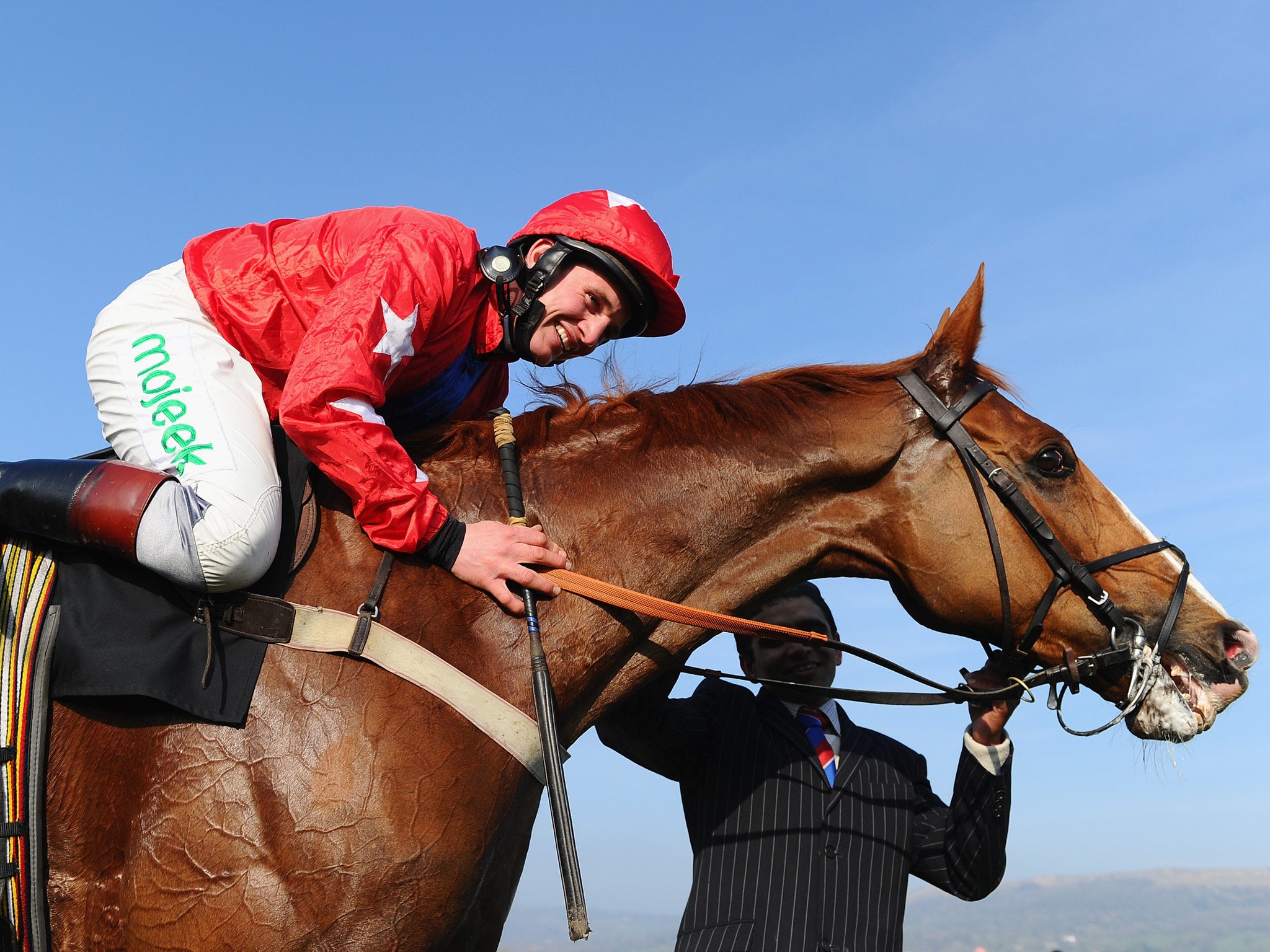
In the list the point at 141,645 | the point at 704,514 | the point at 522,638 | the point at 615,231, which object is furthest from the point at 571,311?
the point at 141,645

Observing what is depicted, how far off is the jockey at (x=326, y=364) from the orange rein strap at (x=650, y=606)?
55 millimetres

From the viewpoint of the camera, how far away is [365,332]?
8.56 feet

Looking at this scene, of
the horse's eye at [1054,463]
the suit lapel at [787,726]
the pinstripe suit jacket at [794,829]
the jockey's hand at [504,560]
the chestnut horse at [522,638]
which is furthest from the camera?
the suit lapel at [787,726]

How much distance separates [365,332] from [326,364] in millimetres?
140

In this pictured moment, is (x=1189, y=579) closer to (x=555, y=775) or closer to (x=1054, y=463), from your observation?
(x=1054, y=463)

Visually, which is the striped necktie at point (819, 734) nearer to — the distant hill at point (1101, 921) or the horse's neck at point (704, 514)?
the horse's neck at point (704, 514)

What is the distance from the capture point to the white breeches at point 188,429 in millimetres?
2381

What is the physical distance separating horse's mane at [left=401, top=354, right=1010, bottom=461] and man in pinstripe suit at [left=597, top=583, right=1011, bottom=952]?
0.99 meters

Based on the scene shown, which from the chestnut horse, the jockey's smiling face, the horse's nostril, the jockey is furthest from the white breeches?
the horse's nostril

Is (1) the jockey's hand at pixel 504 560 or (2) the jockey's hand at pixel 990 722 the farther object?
(2) the jockey's hand at pixel 990 722

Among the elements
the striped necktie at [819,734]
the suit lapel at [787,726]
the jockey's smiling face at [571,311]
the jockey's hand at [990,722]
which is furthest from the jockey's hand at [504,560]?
the jockey's hand at [990,722]

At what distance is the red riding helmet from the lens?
3221 millimetres

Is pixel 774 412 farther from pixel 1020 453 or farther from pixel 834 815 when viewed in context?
pixel 834 815

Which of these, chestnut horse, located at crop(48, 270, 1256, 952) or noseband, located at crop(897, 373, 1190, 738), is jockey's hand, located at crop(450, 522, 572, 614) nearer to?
chestnut horse, located at crop(48, 270, 1256, 952)
